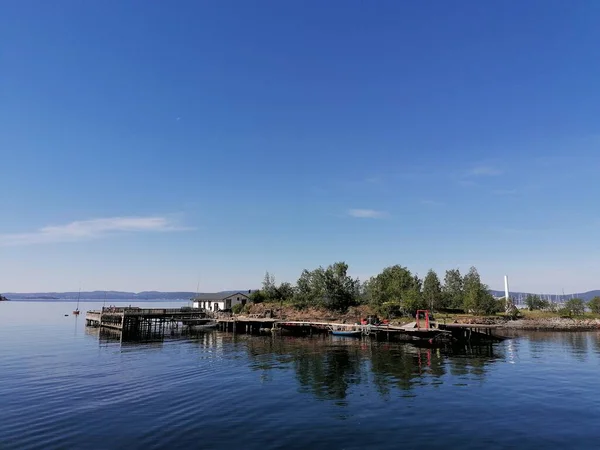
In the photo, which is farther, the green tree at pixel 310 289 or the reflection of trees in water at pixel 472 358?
the green tree at pixel 310 289

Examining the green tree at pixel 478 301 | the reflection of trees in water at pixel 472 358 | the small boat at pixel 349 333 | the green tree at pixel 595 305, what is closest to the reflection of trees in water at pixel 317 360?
the small boat at pixel 349 333

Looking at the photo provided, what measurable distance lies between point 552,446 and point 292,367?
94.6ft

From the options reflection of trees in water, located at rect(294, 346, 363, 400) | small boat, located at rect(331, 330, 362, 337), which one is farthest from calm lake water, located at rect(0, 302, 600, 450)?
small boat, located at rect(331, 330, 362, 337)

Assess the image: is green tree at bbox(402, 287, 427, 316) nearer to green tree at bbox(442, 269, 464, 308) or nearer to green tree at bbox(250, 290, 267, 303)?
green tree at bbox(442, 269, 464, 308)

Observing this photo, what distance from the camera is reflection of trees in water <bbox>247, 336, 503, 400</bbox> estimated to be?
125 feet

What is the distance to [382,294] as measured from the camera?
124125 millimetres

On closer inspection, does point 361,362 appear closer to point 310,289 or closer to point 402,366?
point 402,366

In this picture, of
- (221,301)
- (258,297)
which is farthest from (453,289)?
(221,301)

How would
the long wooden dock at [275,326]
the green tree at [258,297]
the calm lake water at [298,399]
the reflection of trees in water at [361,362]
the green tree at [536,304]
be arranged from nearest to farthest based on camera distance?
1. the calm lake water at [298,399]
2. the reflection of trees in water at [361,362]
3. the long wooden dock at [275,326]
4. the green tree at [258,297]
5. the green tree at [536,304]

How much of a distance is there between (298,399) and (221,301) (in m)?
100

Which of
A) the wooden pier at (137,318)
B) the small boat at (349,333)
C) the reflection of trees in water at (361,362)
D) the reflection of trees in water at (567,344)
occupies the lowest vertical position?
the reflection of trees in water at (567,344)

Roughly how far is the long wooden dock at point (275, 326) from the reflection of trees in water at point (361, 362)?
6.48 m

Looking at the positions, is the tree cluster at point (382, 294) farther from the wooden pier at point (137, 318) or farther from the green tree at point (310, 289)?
the wooden pier at point (137, 318)

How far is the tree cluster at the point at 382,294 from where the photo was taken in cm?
11844
